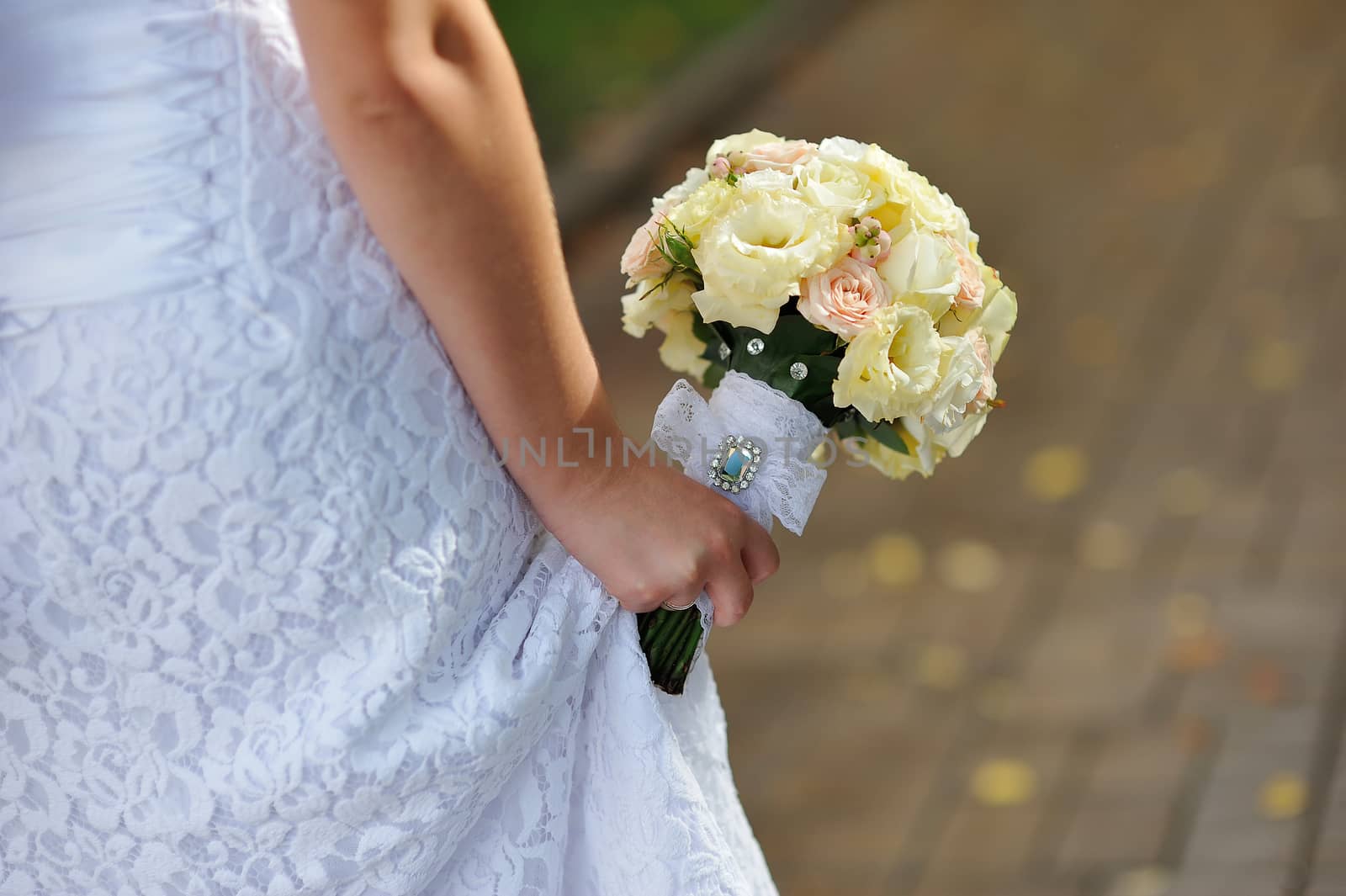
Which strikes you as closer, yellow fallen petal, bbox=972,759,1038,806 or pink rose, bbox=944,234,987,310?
pink rose, bbox=944,234,987,310

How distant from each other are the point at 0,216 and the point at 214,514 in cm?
28

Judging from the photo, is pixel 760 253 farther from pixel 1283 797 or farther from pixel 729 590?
pixel 1283 797

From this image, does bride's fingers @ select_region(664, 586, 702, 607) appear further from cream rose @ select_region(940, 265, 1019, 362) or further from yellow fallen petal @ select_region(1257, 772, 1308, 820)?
yellow fallen petal @ select_region(1257, 772, 1308, 820)

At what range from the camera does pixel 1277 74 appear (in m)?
4.97

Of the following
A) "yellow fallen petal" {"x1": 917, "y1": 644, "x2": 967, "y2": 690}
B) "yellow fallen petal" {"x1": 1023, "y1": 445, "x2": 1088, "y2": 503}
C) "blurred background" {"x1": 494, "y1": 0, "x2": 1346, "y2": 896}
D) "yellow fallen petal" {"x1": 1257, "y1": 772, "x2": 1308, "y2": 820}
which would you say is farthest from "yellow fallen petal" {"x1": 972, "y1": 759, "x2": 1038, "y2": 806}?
"yellow fallen petal" {"x1": 1023, "y1": 445, "x2": 1088, "y2": 503}

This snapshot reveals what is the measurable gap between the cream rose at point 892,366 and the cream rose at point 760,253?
3.0 inches

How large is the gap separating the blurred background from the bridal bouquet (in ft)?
4.39

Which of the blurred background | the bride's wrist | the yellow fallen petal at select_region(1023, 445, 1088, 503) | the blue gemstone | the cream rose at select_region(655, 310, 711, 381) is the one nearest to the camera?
the bride's wrist

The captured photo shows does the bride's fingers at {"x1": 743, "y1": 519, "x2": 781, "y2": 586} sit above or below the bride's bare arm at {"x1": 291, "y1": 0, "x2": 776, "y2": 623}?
below

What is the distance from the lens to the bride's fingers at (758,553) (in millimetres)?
1203

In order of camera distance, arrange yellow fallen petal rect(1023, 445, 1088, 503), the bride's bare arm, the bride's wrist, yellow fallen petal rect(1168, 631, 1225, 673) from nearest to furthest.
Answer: the bride's bare arm
the bride's wrist
yellow fallen petal rect(1168, 631, 1225, 673)
yellow fallen petal rect(1023, 445, 1088, 503)

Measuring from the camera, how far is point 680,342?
1.37m

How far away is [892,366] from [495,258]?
361mm

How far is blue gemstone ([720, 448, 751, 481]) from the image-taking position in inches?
47.8
